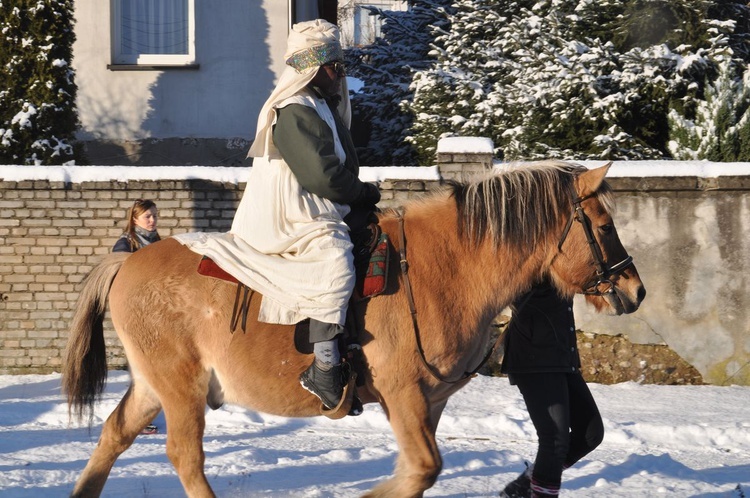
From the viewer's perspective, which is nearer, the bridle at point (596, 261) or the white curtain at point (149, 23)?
the bridle at point (596, 261)

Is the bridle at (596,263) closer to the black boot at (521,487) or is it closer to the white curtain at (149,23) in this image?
the black boot at (521,487)

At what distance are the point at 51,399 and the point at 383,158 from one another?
8.18m

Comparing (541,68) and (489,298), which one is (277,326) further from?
(541,68)

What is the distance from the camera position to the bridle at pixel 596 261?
445 cm

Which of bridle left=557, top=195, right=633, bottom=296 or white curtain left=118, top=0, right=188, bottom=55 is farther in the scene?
white curtain left=118, top=0, right=188, bottom=55

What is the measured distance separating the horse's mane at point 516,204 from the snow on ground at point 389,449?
1972mm

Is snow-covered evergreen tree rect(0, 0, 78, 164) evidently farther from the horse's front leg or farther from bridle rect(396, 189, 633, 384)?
the horse's front leg

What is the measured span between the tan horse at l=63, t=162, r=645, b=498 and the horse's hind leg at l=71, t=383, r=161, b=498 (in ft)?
1.03

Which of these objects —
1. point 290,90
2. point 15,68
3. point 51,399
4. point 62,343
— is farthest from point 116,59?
point 290,90

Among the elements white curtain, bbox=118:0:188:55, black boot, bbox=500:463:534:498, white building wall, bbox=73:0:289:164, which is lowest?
black boot, bbox=500:463:534:498

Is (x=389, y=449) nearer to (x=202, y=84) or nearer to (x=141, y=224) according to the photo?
(x=141, y=224)

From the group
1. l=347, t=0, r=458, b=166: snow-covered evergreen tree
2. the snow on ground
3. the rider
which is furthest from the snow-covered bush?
the rider

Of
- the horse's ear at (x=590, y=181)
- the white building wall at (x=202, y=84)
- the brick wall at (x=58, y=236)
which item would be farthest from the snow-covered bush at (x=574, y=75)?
the horse's ear at (x=590, y=181)

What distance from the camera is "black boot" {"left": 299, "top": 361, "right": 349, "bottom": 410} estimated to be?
427 cm
